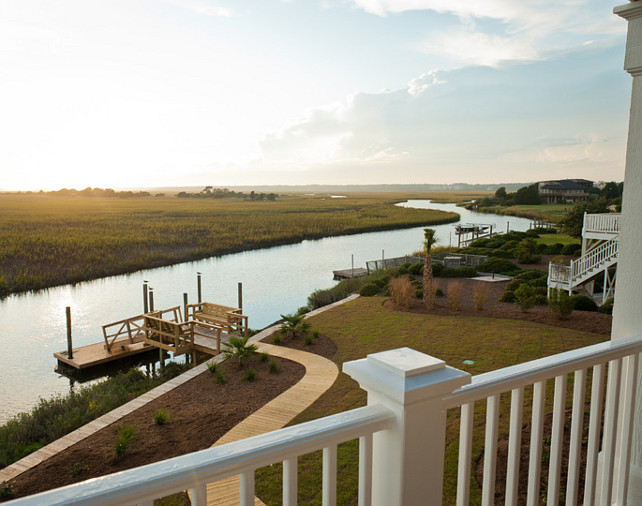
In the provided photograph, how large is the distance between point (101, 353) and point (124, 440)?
26.0ft

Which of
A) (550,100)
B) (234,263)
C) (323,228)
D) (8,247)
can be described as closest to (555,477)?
(234,263)

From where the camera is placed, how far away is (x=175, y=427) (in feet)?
22.5

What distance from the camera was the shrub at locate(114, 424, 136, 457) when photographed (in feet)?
19.9

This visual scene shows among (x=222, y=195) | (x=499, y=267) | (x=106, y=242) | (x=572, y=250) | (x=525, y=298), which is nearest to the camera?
(x=525, y=298)

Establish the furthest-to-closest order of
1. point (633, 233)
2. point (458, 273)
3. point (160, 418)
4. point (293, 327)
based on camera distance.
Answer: point (458, 273)
point (293, 327)
point (160, 418)
point (633, 233)

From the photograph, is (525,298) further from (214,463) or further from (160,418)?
(214,463)

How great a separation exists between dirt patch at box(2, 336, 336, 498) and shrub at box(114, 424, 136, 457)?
0.07 meters

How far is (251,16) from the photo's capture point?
17.4m

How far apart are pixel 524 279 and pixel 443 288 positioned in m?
3.21

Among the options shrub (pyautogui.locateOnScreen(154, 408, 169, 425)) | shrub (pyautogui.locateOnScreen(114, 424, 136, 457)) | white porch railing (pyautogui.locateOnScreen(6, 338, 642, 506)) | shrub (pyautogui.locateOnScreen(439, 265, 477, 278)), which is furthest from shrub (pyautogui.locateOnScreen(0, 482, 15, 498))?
shrub (pyautogui.locateOnScreen(439, 265, 477, 278))

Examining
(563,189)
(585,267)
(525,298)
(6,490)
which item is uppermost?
(563,189)

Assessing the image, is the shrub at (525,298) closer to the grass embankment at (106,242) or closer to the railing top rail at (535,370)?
the railing top rail at (535,370)

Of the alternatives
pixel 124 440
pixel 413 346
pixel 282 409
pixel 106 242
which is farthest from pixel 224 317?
pixel 106 242

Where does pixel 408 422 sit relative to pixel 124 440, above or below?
above
